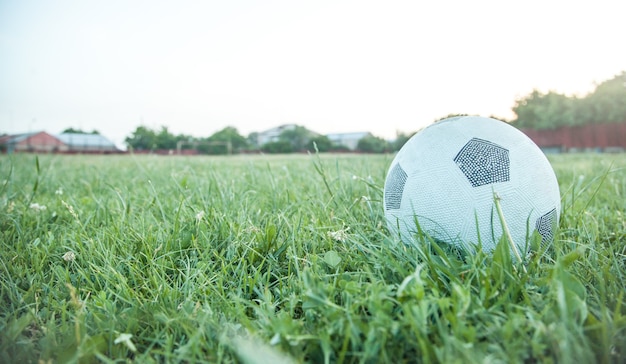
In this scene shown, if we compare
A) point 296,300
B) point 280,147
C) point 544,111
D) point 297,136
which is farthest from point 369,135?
point 296,300

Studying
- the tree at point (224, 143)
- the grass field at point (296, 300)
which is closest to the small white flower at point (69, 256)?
the grass field at point (296, 300)

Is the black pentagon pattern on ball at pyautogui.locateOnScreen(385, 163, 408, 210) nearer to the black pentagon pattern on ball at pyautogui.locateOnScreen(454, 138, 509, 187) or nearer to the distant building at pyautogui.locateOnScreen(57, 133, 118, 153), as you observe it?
the black pentagon pattern on ball at pyautogui.locateOnScreen(454, 138, 509, 187)

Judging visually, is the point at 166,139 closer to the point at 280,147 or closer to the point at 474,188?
the point at 280,147

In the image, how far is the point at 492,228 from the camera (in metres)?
1.39

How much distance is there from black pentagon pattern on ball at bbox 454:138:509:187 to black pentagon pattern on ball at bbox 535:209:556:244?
242 mm

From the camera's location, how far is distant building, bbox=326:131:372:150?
1516 inches

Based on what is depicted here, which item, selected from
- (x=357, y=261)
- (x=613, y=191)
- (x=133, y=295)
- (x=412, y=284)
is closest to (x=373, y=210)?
(x=357, y=261)

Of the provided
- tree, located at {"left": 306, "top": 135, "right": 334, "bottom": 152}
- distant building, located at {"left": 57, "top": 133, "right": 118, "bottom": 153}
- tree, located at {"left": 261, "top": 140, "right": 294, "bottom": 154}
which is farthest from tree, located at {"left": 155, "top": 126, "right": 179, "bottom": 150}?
tree, located at {"left": 306, "top": 135, "right": 334, "bottom": 152}

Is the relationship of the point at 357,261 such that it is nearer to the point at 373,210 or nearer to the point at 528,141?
the point at 373,210

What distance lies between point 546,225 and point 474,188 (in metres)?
0.37

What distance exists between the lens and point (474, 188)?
148cm

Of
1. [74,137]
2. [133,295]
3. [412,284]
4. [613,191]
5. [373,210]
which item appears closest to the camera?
[412,284]

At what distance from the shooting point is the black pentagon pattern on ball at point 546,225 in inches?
59.7

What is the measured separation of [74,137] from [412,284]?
2818 inches
